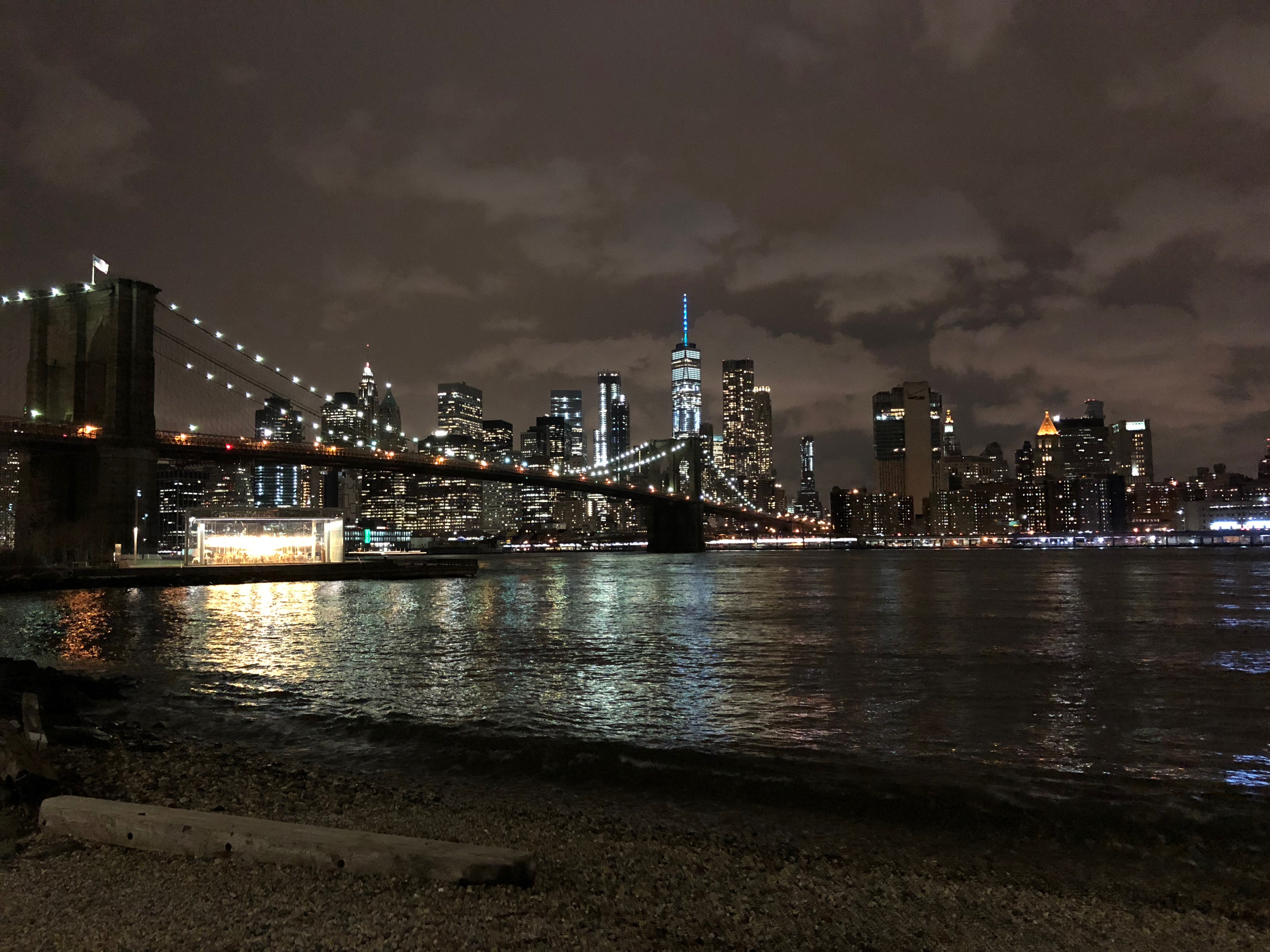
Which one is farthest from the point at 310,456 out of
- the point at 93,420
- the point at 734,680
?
the point at 734,680

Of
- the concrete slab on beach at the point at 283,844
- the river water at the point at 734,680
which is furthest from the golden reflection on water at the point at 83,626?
the concrete slab on beach at the point at 283,844

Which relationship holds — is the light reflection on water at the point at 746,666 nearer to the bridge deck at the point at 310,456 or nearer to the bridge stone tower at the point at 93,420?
the bridge stone tower at the point at 93,420

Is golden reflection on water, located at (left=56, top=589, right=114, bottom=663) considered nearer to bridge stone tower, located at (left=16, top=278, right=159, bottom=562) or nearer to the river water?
the river water

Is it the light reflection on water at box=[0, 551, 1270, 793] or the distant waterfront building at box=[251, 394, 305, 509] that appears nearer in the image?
the light reflection on water at box=[0, 551, 1270, 793]

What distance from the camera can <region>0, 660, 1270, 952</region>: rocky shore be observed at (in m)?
4.05

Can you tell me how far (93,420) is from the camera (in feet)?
156

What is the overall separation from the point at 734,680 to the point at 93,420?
4715cm

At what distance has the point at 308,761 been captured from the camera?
8.59 metres

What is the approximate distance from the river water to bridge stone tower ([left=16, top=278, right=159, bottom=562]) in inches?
423

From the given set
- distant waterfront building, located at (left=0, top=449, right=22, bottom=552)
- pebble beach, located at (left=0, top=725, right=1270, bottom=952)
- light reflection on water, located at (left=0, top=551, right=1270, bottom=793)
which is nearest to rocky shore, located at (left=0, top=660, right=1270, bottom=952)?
pebble beach, located at (left=0, top=725, right=1270, bottom=952)

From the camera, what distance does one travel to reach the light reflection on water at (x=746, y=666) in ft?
31.7

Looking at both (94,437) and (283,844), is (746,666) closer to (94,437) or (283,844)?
(283,844)

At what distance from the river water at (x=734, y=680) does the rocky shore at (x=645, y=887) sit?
1.52 metres

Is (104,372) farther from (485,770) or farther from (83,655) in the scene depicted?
(485,770)
